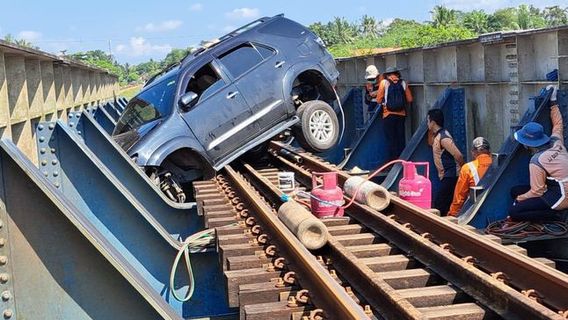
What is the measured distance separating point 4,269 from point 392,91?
31.9 ft

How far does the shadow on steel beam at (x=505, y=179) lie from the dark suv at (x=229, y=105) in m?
3.95

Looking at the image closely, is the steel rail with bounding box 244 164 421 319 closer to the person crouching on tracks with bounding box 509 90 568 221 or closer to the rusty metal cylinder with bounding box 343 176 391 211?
the rusty metal cylinder with bounding box 343 176 391 211

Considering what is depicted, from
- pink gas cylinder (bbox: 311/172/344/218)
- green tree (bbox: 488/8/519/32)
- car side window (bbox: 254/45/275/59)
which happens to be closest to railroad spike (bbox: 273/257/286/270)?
pink gas cylinder (bbox: 311/172/344/218)

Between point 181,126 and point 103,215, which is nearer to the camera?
point 103,215

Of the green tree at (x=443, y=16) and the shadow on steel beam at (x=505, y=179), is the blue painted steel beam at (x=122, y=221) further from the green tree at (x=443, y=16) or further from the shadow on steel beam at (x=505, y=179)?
the green tree at (x=443, y=16)

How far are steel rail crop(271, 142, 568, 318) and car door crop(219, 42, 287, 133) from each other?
471 centimetres

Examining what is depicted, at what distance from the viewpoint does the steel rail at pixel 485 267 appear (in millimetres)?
4035

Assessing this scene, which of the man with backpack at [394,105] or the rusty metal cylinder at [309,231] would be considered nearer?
the rusty metal cylinder at [309,231]

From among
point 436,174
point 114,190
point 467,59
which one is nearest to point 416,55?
point 467,59

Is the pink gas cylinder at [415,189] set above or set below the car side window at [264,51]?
below

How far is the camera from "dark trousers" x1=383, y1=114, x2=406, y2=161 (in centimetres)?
1247

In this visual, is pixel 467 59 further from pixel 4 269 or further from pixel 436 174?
pixel 4 269

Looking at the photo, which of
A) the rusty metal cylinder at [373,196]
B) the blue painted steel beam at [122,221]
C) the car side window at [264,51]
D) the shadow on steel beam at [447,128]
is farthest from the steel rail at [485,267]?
the car side window at [264,51]

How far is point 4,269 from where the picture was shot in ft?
10.1
